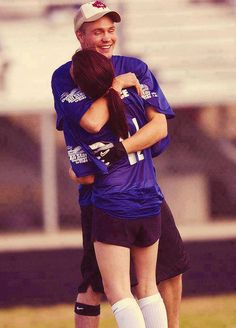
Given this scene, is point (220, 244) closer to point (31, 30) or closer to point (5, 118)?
point (31, 30)

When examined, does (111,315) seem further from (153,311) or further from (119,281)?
(119,281)

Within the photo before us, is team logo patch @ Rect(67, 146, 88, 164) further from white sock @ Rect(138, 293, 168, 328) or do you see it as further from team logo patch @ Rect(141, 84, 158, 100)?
white sock @ Rect(138, 293, 168, 328)

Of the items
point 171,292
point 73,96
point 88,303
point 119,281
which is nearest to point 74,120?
point 73,96

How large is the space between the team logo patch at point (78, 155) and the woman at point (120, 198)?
0.18ft

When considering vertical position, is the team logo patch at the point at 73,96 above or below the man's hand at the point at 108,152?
above

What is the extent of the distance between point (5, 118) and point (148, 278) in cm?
1680

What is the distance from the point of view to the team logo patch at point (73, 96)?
5.15 m

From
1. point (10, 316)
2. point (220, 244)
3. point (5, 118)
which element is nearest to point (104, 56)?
point (10, 316)

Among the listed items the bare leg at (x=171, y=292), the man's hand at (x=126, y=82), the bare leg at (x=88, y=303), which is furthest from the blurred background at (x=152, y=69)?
the man's hand at (x=126, y=82)

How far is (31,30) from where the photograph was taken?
54.7 ft

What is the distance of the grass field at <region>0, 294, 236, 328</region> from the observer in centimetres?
737

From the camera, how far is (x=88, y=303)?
5.61 m

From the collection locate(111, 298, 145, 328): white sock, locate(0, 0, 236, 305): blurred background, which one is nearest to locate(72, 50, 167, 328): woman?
locate(111, 298, 145, 328): white sock

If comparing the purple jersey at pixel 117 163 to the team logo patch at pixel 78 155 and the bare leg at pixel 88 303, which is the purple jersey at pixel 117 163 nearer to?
the team logo patch at pixel 78 155
